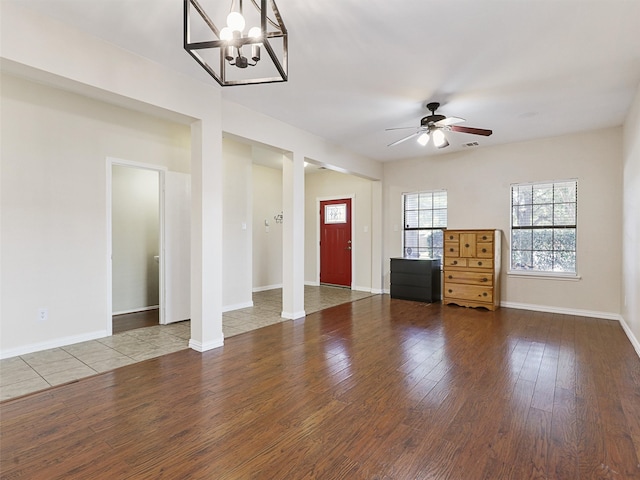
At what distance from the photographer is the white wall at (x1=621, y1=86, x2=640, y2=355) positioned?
11.2 ft

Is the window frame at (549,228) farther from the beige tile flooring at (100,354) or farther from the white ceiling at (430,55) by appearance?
the beige tile flooring at (100,354)

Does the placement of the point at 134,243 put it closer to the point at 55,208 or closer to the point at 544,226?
the point at 55,208

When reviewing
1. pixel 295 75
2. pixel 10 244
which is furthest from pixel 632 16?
pixel 10 244

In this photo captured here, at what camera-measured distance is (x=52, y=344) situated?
349 cm

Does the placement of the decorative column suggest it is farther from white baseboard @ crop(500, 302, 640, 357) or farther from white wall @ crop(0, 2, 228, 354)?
white baseboard @ crop(500, 302, 640, 357)

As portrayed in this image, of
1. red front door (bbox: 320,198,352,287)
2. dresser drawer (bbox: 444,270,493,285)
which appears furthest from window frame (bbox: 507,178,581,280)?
red front door (bbox: 320,198,352,287)

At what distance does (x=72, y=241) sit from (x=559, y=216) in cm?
677

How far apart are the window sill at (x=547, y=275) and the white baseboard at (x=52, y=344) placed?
6.06 meters

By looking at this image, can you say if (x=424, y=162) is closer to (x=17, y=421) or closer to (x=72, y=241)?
(x=72, y=241)

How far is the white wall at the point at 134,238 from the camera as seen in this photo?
495 centimetres

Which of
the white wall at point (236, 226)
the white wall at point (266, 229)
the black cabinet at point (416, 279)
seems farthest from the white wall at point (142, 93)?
the black cabinet at point (416, 279)

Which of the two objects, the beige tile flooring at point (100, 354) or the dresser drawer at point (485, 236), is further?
the dresser drawer at point (485, 236)

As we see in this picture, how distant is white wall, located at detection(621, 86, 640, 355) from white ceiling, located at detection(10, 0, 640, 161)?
1.22 ft

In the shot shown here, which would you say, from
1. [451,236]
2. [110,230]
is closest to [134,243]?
[110,230]
